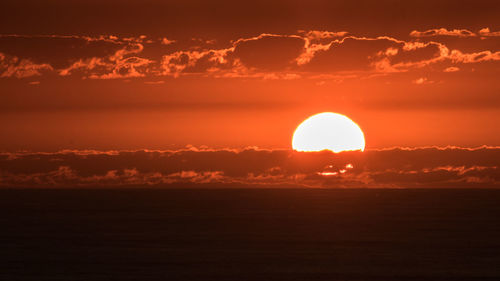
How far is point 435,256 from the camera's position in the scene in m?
63.9

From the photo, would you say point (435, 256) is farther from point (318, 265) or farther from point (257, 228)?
point (257, 228)

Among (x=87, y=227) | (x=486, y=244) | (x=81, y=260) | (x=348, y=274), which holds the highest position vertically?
(x=87, y=227)

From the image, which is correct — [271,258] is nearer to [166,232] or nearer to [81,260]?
[81,260]

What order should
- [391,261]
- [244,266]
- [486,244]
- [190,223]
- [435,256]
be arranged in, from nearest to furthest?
1. [244,266]
2. [391,261]
3. [435,256]
4. [486,244]
5. [190,223]

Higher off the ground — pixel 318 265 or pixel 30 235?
pixel 30 235

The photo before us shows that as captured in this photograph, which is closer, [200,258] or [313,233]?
[200,258]

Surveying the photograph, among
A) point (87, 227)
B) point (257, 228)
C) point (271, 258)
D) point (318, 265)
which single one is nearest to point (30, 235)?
point (87, 227)

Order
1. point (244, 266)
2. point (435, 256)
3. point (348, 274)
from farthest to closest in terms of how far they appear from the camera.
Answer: point (435, 256), point (244, 266), point (348, 274)

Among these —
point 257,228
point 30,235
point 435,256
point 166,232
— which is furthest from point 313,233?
point 30,235

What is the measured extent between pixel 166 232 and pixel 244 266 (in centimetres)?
3345

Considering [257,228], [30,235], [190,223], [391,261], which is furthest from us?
[190,223]

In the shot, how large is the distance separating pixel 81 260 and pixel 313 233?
110ft

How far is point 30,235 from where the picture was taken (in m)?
83.9

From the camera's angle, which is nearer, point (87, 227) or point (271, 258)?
point (271, 258)
